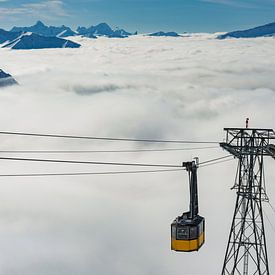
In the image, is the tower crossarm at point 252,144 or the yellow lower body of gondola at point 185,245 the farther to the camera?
the tower crossarm at point 252,144

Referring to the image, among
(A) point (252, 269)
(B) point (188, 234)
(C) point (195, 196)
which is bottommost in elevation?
(B) point (188, 234)

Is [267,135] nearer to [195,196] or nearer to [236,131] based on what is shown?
[236,131]

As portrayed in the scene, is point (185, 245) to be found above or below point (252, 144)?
below

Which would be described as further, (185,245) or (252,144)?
(252,144)

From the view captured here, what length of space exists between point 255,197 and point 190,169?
1040cm

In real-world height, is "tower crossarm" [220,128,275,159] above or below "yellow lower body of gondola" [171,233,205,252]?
above

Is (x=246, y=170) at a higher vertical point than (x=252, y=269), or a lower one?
lower

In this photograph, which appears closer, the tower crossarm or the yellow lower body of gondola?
the yellow lower body of gondola

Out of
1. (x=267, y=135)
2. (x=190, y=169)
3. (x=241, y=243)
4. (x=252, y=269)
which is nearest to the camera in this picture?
(x=190, y=169)

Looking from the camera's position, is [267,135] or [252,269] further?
[252,269]

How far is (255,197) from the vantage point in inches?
2098

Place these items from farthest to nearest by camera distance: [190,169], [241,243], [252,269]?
1. [252,269]
2. [241,243]
3. [190,169]

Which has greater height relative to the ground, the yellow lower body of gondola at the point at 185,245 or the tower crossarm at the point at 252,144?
the tower crossarm at the point at 252,144

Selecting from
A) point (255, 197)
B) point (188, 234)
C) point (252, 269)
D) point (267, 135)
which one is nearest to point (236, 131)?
point (267, 135)
